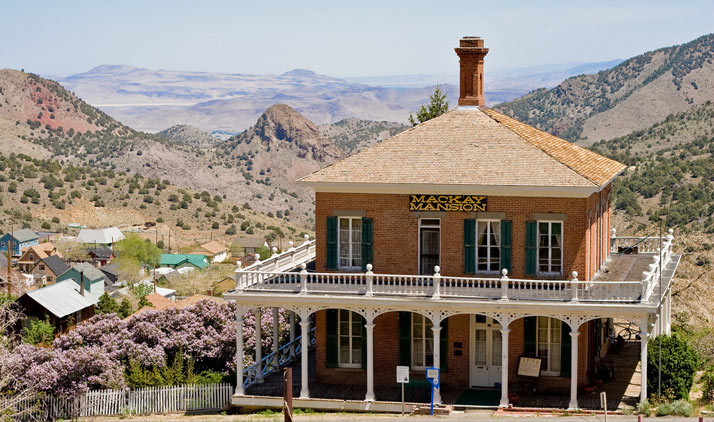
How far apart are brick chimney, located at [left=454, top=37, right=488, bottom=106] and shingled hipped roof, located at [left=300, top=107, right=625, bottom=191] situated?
372mm

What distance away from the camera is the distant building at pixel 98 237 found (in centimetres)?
10512

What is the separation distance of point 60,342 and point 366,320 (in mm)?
13411

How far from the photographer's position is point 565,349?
1243 inches

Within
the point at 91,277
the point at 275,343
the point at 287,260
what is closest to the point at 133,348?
the point at 275,343

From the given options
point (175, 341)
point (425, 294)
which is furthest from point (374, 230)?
point (175, 341)

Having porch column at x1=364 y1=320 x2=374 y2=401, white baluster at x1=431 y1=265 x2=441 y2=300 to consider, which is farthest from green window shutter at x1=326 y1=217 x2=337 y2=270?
white baluster at x1=431 y1=265 x2=441 y2=300

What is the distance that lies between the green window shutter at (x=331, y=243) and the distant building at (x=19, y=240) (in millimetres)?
68755

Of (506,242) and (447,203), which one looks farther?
(447,203)

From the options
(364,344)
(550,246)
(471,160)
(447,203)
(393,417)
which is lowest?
(393,417)

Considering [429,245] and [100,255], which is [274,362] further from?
[100,255]

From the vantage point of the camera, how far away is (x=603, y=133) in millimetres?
195375

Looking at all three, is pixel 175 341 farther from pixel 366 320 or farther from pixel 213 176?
pixel 213 176

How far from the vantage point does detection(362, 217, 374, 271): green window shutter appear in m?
32.9

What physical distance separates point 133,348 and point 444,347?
36.3 feet
